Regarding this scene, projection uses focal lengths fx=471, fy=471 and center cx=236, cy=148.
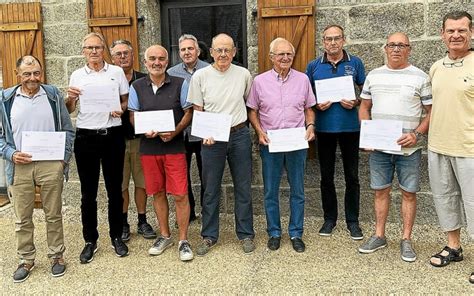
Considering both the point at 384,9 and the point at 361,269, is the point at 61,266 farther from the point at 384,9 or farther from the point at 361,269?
the point at 384,9

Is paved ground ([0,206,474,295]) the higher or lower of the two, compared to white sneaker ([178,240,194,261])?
lower

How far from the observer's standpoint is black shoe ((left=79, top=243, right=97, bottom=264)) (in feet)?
12.9

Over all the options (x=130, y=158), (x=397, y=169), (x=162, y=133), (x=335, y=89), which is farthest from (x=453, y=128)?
(x=130, y=158)

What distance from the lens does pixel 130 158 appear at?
14.8 ft

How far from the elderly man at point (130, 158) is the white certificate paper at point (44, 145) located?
2.31 ft

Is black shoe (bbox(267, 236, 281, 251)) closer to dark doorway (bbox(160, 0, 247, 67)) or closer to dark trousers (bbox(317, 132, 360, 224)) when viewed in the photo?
dark trousers (bbox(317, 132, 360, 224))

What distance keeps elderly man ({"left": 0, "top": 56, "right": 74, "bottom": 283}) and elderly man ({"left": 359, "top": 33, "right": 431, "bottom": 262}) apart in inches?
96.3

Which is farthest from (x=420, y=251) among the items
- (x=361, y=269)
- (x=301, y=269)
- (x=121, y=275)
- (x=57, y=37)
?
(x=57, y=37)

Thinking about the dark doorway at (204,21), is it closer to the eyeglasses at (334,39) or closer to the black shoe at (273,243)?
the eyeglasses at (334,39)

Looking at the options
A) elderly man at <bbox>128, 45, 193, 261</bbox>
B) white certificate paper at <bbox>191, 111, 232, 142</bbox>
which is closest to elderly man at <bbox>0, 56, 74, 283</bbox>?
elderly man at <bbox>128, 45, 193, 261</bbox>

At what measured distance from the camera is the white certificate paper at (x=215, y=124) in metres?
3.77

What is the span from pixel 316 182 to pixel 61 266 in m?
2.57

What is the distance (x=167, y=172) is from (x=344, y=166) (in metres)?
1.60

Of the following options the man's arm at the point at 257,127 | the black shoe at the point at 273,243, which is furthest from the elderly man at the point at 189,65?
the black shoe at the point at 273,243
